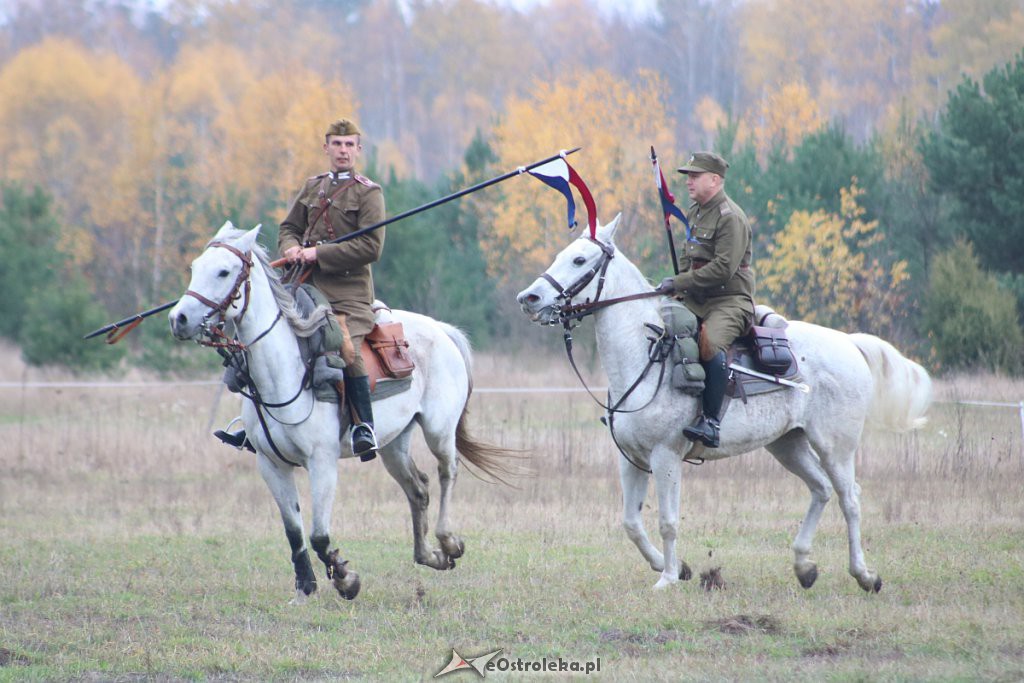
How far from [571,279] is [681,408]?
116 cm

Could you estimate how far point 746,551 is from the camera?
35.2 ft

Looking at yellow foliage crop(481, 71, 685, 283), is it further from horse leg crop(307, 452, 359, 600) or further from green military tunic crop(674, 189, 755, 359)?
horse leg crop(307, 452, 359, 600)

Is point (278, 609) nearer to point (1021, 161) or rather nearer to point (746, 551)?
point (746, 551)

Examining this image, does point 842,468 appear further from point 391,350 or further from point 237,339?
point 237,339

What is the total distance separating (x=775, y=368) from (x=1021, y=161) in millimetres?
17848

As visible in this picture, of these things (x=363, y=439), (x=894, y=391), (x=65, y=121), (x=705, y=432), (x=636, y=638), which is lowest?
(x=636, y=638)

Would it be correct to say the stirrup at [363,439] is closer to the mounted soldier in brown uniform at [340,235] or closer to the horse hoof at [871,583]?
the mounted soldier in brown uniform at [340,235]

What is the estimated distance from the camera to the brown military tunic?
30.3ft

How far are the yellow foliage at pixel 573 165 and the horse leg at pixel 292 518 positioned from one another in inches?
820

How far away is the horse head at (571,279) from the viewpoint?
8586mm

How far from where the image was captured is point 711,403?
29.3 ft

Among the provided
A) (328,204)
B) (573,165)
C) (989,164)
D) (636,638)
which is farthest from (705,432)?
(573,165)

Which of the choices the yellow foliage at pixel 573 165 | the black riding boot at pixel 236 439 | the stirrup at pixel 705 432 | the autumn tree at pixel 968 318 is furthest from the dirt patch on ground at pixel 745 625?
the yellow foliage at pixel 573 165

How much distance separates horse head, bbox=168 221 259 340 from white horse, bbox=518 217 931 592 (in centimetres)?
177
